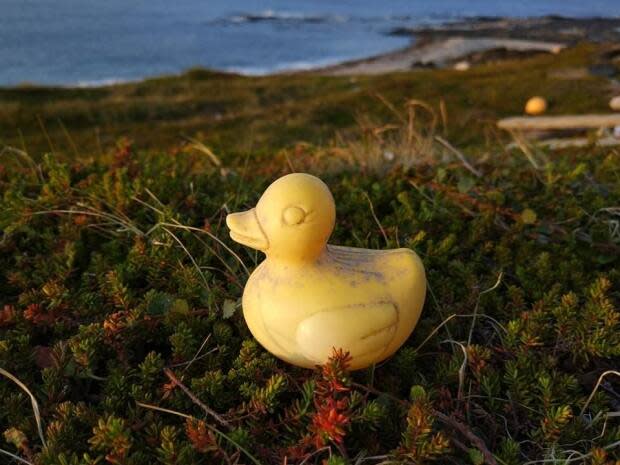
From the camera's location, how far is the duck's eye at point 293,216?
5.75ft

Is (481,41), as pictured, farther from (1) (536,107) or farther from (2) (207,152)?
(2) (207,152)

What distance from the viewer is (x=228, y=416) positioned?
5.84 feet

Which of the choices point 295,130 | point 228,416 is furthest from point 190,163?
point 295,130

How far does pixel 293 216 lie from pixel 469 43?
43472 millimetres

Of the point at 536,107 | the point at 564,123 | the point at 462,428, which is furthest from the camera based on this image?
the point at 536,107

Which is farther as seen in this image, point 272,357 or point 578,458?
point 272,357

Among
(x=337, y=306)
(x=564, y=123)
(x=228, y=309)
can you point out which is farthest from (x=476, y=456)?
(x=564, y=123)

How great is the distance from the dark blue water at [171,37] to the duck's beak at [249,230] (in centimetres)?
3244

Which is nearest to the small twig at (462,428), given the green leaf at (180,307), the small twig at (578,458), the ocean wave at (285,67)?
the small twig at (578,458)

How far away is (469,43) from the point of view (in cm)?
4128

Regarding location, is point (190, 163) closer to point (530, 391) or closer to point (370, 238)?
point (370, 238)

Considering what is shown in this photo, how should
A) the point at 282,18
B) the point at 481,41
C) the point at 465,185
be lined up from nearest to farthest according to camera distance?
1. the point at 465,185
2. the point at 481,41
3. the point at 282,18

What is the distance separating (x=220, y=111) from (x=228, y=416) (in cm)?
1560

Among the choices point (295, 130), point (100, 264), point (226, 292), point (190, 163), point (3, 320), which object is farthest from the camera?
point (295, 130)
